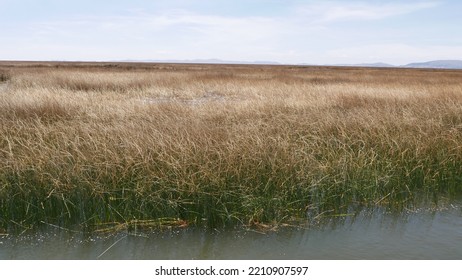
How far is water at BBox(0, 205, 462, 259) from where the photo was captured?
4359mm

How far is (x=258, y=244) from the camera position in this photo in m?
4.59

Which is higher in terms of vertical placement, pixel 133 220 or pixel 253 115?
pixel 253 115

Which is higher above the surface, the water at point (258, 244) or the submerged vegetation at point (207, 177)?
the submerged vegetation at point (207, 177)

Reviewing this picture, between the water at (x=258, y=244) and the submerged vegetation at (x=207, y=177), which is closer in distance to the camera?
the water at (x=258, y=244)

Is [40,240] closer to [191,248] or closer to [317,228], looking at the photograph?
[191,248]

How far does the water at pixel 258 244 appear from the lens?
4.36 meters

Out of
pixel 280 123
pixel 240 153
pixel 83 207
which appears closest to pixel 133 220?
pixel 83 207

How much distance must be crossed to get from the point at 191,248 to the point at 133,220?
0.91 m

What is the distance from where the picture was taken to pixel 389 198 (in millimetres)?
5902

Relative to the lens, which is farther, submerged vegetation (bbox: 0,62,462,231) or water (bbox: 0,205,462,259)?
submerged vegetation (bbox: 0,62,462,231)

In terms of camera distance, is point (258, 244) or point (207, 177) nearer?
point (258, 244)

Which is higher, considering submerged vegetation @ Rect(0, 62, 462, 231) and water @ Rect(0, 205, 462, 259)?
submerged vegetation @ Rect(0, 62, 462, 231)

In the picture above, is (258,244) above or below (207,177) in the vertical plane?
below
